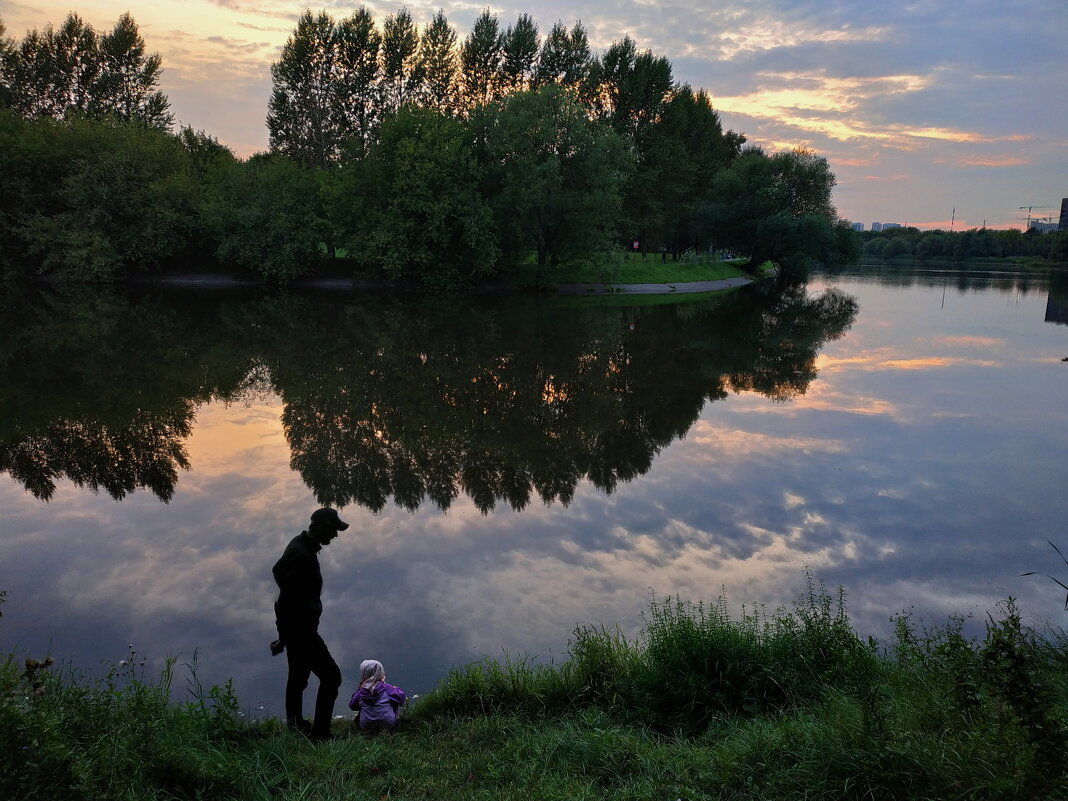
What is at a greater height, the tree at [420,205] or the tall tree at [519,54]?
the tall tree at [519,54]

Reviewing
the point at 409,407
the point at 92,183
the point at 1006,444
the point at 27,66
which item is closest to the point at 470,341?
the point at 409,407

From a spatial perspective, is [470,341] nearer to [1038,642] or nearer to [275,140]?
[1038,642]

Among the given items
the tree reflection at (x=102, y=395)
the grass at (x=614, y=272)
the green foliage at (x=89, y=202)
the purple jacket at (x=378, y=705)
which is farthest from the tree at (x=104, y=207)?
the purple jacket at (x=378, y=705)

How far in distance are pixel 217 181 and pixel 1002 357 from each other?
168ft

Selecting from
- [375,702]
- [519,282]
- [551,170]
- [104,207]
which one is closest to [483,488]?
[375,702]

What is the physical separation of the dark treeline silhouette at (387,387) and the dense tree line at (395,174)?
11165mm

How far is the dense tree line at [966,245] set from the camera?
382 feet

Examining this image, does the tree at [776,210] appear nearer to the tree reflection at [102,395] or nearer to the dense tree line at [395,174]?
the dense tree line at [395,174]

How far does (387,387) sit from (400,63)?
175 ft

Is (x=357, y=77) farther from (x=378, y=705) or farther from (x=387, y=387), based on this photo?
(x=378, y=705)

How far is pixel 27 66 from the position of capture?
60.2 metres

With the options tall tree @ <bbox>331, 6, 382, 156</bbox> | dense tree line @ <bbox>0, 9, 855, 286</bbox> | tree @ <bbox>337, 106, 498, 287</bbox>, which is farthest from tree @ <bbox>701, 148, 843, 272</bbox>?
tall tree @ <bbox>331, 6, 382, 156</bbox>

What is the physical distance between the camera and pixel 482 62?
58.9 metres

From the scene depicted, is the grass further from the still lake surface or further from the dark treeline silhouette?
the still lake surface
